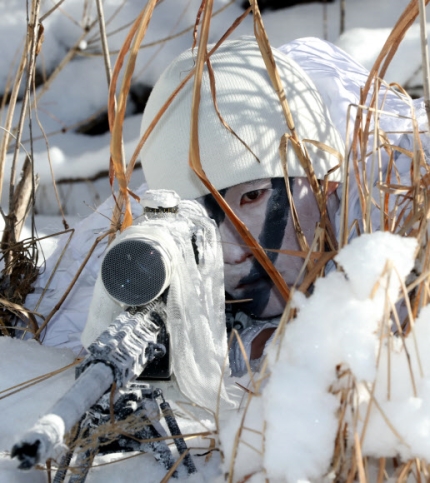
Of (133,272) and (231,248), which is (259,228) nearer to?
(231,248)

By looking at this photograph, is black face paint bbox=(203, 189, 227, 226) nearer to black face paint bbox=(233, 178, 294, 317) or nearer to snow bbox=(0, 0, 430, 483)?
black face paint bbox=(233, 178, 294, 317)

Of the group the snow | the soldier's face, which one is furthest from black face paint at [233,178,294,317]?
the snow

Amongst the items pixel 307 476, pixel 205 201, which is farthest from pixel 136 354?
pixel 205 201

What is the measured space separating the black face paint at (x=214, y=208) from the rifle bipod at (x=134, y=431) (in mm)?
460

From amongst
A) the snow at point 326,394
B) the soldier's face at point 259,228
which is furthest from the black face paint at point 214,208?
the snow at point 326,394

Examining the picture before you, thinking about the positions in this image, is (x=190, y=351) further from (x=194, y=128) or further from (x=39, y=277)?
(x=39, y=277)

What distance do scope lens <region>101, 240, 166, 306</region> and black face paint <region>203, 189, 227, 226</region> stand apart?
1.44 ft

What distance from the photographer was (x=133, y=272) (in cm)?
84

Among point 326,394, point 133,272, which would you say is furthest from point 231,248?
point 326,394

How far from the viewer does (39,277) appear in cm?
157

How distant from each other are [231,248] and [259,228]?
6 cm

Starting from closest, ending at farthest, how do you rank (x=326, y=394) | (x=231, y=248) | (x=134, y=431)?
(x=326, y=394) < (x=134, y=431) < (x=231, y=248)

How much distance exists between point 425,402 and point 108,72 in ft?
3.33

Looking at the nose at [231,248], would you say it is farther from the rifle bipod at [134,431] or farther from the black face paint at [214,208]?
the rifle bipod at [134,431]
